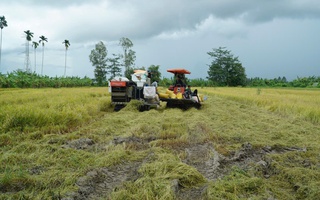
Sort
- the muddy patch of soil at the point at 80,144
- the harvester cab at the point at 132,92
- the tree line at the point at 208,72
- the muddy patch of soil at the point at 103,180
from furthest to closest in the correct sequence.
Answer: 1. the tree line at the point at 208,72
2. the harvester cab at the point at 132,92
3. the muddy patch of soil at the point at 80,144
4. the muddy patch of soil at the point at 103,180

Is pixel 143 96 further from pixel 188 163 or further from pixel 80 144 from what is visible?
pixel 188 163

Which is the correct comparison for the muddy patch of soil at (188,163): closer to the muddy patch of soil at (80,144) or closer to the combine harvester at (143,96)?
the muddy patch of soil at (80,144)

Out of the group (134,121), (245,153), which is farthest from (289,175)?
(134,121)

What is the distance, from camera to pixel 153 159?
14.8 ft

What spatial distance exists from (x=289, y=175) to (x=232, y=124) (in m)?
4.28

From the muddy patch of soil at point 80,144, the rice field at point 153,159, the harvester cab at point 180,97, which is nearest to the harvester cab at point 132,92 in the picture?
the harvester cab at point 180,97

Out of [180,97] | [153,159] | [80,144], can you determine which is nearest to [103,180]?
[153,159]

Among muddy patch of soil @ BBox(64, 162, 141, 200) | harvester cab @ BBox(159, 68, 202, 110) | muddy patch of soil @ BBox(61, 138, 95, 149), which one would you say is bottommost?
muddy patch of soil @ BBox(64, 162, 141, 200)

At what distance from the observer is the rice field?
3.30m

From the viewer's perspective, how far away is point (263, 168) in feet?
13.4

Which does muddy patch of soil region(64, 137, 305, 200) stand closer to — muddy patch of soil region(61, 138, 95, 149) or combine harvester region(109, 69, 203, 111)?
muddy patch of soil region(61, 138, 95, 149)

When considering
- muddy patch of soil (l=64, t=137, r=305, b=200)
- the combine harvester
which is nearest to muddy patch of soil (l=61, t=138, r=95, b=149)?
muddy patch of soil (l=64, t=137, r=305, b=200)

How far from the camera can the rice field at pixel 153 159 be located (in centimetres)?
330

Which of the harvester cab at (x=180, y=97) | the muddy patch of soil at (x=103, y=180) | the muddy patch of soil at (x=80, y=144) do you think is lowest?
the muddy patch of soil at (x=103, y=180)
